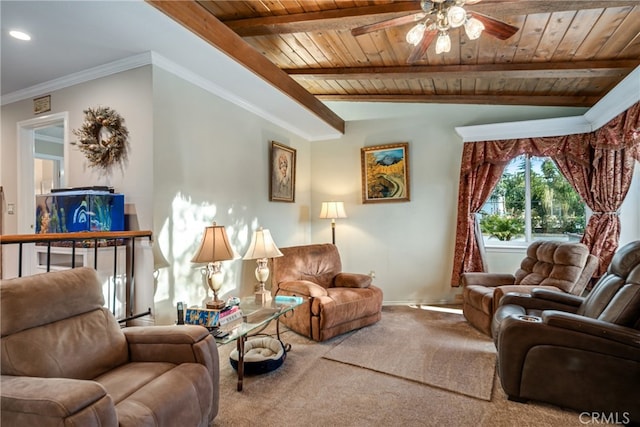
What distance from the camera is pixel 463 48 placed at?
3068 mm

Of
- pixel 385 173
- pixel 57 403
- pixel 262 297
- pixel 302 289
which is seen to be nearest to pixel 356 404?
pixel 262 297

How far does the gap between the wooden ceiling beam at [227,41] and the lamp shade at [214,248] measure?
4.74ft

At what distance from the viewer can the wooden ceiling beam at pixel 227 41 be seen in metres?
2.20

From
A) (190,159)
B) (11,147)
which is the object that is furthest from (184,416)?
(11,147)

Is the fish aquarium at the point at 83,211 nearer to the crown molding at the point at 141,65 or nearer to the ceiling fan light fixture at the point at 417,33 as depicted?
the crown molding at the point at 141,65

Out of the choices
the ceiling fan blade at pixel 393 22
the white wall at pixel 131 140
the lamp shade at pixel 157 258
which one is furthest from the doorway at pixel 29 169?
the ceiling fan blade at pixel 393 22

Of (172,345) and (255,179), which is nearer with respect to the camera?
(172,345)

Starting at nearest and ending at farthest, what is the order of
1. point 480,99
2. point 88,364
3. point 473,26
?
point 88,364 < point 473,26 < point 480,99

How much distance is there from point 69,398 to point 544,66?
4.26 meters

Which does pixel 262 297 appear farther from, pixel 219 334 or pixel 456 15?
pixel 456 15

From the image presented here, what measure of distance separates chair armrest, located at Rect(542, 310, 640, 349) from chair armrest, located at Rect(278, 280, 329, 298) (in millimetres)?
1922

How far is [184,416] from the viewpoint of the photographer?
1563mm

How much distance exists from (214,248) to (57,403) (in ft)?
4.78

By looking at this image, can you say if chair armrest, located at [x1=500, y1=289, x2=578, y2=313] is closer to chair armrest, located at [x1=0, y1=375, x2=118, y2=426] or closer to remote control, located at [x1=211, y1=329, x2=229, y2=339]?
remote control, located at [x1=211, y1=329, x2=229, y2=339]
